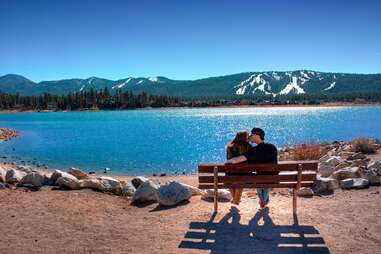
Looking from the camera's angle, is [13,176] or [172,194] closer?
[172,194]

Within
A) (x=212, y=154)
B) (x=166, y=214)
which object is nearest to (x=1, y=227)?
(x=166, y=214)

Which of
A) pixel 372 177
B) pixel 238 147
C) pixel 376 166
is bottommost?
pixel 372 177

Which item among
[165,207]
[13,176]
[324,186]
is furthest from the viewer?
[13,176]

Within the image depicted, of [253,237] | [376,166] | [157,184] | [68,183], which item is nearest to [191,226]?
[253,237]

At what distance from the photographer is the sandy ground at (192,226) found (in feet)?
23.6

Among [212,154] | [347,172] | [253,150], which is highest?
[253,150]

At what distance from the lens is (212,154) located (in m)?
33.8

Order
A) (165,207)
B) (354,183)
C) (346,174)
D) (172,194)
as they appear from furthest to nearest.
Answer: (346,174) → (354,183) → (172,194) → (165,207)

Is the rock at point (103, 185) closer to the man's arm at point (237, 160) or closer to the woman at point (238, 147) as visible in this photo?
the woman at point (238, 147)

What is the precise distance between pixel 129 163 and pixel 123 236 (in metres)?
20.8

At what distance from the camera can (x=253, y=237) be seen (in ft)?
24.8

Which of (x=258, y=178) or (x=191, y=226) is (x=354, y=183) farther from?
(x=191, y=226)

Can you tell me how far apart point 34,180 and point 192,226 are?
6.19 metres

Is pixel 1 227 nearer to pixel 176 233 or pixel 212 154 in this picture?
pixel 176 233
